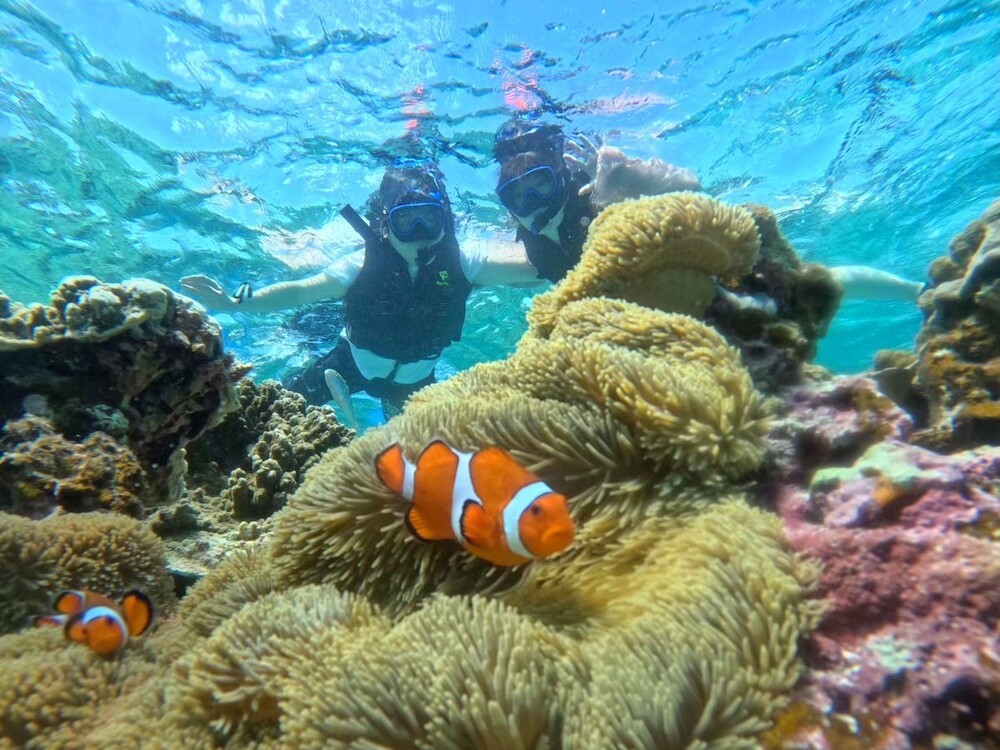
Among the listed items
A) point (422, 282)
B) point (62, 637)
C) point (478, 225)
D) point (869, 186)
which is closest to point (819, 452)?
point (62, 637)

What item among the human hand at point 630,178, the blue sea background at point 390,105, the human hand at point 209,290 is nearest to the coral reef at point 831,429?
the human hand at point 630,178

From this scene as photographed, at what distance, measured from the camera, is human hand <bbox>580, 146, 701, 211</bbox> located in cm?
625

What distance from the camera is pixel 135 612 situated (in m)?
2.36

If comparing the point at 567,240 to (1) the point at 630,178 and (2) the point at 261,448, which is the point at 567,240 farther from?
(2) the point at 261,448

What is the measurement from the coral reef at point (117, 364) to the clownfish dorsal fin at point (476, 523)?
3.21 m

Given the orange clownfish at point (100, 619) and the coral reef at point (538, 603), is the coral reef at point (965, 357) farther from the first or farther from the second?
the orange clownfish at point (100, 619)

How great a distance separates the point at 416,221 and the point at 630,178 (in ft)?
12.6

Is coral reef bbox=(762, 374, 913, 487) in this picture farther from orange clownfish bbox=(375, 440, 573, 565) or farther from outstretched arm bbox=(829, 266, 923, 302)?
outstretched arm bbox=(829, 266, 923, 302)

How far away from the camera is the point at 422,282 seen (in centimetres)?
961

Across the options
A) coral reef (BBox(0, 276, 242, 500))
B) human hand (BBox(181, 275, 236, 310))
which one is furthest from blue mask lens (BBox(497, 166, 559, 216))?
coral reef (BBox(0, 276, 242, 500))

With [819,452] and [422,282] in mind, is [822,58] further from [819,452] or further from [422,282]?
[819,452]

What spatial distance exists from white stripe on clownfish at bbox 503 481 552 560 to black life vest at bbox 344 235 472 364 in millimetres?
8356

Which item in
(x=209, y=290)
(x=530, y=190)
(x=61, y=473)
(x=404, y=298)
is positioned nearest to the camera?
(x=61, y=473)

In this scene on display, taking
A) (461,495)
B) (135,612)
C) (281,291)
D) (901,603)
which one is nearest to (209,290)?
(281,291)
